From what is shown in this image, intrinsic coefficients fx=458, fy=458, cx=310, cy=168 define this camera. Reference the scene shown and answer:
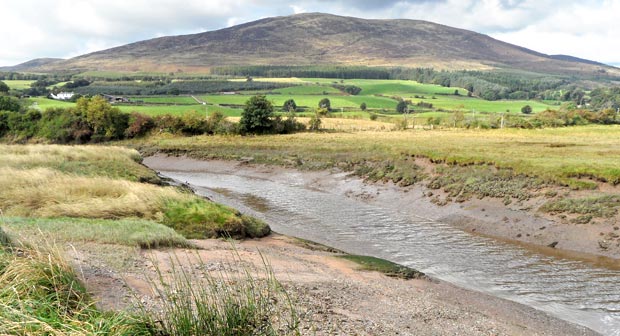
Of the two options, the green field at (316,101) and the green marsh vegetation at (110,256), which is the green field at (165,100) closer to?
the green field at (316,101)

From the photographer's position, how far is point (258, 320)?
282 inches

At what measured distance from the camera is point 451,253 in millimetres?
21516

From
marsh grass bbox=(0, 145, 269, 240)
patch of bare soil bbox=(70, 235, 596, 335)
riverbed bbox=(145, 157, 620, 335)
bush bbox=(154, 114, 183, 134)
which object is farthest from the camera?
bush bbox=(154, 114, 183, 134)

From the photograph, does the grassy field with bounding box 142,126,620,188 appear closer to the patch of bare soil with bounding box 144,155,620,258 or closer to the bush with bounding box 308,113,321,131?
the patch of bare soil with bounding box 144,155,620,258

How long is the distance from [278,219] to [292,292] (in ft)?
55.9

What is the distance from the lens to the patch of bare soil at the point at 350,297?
10.5 meters

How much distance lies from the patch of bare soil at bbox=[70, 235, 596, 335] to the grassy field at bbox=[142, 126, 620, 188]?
17726 mm

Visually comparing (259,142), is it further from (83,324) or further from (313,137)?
(83,324)

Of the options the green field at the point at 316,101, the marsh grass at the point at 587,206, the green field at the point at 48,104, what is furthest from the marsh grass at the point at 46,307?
the green field at the point at 316,101

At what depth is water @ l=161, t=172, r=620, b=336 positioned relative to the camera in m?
15.6

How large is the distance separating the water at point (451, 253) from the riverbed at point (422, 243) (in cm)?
4

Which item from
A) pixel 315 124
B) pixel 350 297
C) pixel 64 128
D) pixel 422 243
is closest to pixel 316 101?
pixel 315 124

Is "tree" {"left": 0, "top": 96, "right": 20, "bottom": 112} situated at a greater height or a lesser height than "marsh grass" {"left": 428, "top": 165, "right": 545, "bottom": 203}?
greater

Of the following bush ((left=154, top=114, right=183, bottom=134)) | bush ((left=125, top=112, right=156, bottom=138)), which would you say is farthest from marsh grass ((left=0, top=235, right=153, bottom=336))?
bush ((left=125, top=112, right=156, bottom=138))
